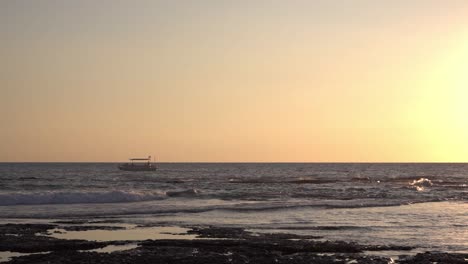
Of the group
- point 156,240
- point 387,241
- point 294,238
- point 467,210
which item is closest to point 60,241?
point 156,240

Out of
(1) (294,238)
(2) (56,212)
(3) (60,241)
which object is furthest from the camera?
(2) (56,212)

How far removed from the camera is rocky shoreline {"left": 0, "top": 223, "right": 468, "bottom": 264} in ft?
65.6

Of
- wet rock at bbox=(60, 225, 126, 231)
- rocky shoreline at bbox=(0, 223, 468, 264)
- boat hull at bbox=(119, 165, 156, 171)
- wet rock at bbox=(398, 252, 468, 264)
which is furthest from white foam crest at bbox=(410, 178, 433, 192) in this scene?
boat hull at bbox=(119, 165, 156, 171)

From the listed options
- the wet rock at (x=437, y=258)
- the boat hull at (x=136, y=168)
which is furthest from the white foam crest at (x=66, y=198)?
the boat hull at (x=136, y=168)

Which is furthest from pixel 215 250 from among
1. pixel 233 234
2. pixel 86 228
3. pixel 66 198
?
pixel 66 198

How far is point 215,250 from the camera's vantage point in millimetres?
22172

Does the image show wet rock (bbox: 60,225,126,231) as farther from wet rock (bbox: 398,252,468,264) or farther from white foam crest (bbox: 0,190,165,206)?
white foam crest (bbox: 0,190,165,206)

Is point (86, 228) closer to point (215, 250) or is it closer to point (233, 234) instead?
point (233, 234)

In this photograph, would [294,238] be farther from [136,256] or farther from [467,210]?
[467,210]

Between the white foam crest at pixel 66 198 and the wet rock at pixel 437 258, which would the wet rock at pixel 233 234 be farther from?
the white foam crest at pixel 66 198

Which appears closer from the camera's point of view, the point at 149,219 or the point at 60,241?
the point at 60,241

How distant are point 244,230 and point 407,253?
8589 millimetres

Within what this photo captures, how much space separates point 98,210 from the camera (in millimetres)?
41156

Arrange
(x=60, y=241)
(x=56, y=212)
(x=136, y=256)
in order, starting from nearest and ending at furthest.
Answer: (x=136, y=256)
(x=60, y=241)
(x=56, y=212)
